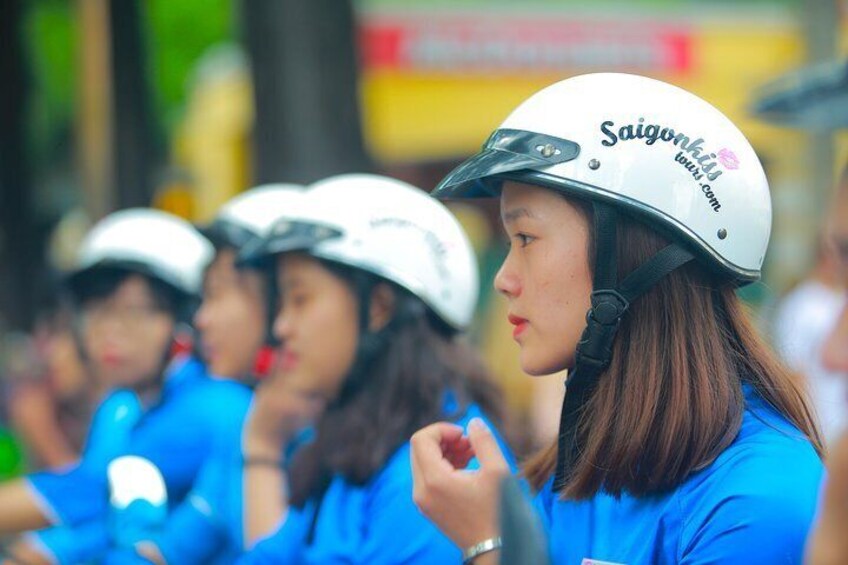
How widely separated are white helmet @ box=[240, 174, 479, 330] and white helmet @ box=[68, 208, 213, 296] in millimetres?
1685

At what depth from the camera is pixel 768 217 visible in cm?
301

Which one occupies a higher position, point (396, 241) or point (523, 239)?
point (523, 239)

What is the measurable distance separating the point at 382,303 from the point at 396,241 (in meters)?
0.19

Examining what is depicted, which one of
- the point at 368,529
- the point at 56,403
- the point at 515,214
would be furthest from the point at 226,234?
the point at 56,403

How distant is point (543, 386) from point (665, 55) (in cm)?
1440

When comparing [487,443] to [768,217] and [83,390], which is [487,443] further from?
[83,390]

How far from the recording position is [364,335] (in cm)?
422

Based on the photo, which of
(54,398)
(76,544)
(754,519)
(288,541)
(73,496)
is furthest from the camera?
(54,398)

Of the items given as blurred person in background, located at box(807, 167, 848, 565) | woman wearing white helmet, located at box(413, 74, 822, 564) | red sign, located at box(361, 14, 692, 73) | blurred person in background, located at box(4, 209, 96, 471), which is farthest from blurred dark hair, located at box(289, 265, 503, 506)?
red sign, located at box(361, 14, 692, 73)

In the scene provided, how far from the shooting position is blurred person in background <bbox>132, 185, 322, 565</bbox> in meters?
4.67

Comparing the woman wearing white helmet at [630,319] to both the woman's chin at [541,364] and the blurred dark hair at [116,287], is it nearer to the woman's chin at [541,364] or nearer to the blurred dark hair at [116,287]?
the woman's chin at [541,364]

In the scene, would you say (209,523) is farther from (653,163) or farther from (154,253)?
(653,163)

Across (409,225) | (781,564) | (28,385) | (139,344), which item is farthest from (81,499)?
(28,385)

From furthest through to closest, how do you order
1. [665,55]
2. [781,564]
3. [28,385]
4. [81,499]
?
[665,55]
[28,385]
[81,499]
[781,564]
